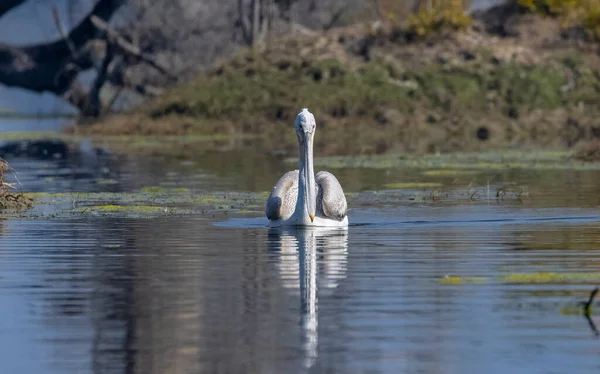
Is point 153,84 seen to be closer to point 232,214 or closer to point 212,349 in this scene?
point 232,214

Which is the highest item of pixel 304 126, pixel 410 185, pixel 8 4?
pixel 8 4

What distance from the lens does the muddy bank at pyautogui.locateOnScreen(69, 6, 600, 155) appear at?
48.4 m

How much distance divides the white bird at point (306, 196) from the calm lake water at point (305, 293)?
24 centimetres

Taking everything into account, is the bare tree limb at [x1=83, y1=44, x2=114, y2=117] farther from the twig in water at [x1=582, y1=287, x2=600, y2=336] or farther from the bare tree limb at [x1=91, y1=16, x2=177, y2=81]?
the twig in water at [x1=582, y1=287, x2=600, y2=336]

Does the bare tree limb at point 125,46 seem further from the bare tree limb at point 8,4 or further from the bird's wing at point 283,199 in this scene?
the bird's wing at point 283,199

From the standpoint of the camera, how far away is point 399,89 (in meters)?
51.2

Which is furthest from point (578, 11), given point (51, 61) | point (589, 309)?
point (589, 309)

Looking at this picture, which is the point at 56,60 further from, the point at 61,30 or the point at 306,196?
the point at 306,196

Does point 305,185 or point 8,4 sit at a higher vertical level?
point 8,4

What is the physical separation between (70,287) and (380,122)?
36676mm

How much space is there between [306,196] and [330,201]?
60 centimetres

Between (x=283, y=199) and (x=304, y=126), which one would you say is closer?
(x=304, y=126)

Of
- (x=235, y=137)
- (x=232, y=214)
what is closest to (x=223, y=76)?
(x=235, y=137)

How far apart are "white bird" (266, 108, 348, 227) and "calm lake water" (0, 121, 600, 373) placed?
0.24 m
